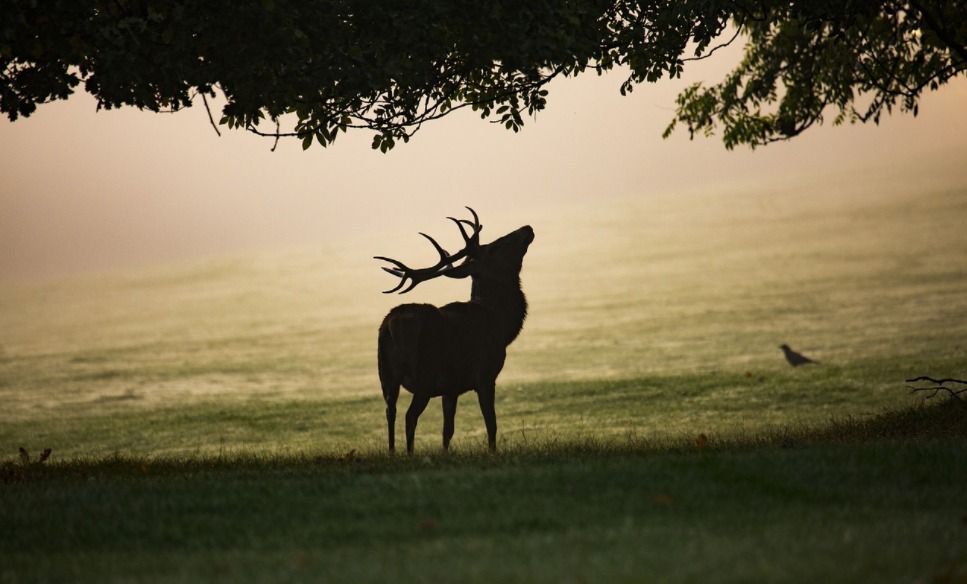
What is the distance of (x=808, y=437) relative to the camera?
14.8m

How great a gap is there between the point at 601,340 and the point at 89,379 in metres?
17.4

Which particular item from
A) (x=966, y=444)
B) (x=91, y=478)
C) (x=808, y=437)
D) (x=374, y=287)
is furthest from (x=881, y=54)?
(x=374, y=287)

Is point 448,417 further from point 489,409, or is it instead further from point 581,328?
point 581,328

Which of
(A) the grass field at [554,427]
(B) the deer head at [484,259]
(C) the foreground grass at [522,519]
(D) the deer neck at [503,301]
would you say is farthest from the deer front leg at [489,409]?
(B) the deer head at [484,259]

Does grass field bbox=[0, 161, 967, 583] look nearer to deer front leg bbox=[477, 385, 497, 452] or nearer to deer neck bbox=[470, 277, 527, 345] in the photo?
deer front leg bbox=[477, 385, 497, 452]

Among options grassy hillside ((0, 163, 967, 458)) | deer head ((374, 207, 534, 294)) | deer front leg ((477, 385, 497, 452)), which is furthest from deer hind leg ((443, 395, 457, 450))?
grassy hillside ((0, 163, 967, 458))

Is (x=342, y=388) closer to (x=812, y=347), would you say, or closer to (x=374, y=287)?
(x=812, y=347)

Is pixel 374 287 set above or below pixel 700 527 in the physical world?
above

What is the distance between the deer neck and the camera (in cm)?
1437

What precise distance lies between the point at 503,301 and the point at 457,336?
1063mm

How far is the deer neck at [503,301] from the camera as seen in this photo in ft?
47.1

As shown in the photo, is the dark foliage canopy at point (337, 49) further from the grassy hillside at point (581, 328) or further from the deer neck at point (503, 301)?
the grassy hillside at point (581, 328)

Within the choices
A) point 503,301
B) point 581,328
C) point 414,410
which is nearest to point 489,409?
point 414,410

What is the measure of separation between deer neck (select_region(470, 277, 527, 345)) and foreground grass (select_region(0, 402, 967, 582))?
1.97 metres
